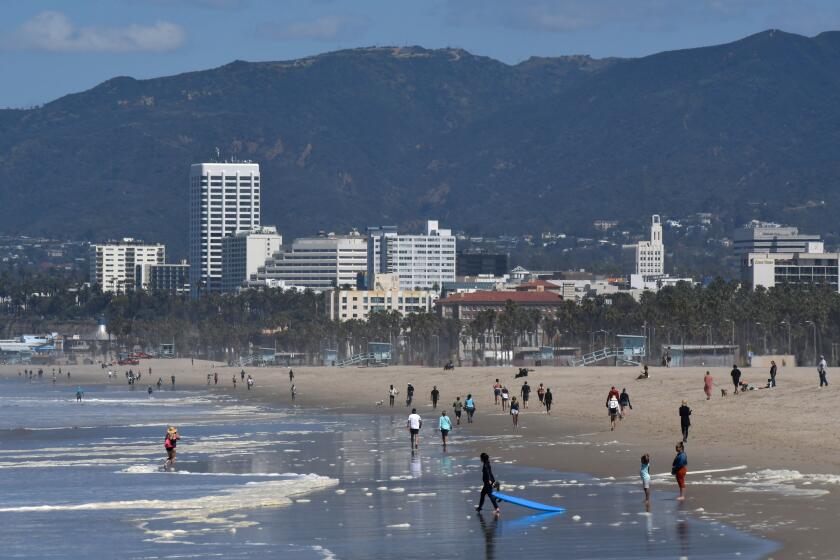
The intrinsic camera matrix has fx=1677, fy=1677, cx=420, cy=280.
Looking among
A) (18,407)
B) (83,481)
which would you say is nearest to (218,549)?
(83,481)

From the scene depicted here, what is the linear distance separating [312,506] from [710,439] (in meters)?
16.2

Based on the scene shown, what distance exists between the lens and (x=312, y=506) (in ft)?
124

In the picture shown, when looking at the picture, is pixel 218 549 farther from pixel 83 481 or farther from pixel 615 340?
pixel 615 340

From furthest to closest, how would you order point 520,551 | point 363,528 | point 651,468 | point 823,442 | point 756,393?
1. point 756,393
2. point 823,442
3. point 651,468
4. point 363,528
5. point 520,551

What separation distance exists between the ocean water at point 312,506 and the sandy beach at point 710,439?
1109mm

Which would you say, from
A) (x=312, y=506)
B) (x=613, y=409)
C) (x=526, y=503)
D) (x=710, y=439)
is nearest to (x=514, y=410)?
(x=613, y=409)

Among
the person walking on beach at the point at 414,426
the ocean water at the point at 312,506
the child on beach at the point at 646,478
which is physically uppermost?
the person walking on beach at the point at 414,426

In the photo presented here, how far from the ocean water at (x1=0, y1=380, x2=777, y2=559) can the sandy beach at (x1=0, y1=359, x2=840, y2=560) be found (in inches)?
43.7

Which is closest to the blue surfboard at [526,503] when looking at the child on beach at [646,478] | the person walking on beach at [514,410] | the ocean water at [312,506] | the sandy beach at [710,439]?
the ocean water at [312,506]

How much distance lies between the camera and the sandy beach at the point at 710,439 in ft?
112

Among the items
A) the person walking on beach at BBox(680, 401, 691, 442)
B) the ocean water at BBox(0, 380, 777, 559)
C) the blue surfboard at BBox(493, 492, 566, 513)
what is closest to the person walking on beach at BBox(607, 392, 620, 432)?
the ocean water at BBox(0, 380, 777, 559)

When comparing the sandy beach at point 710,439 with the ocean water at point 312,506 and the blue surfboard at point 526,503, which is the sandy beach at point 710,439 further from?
the blue surfboard at point 526,503

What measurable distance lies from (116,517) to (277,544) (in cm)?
586

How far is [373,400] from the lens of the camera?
9475 centimetres
